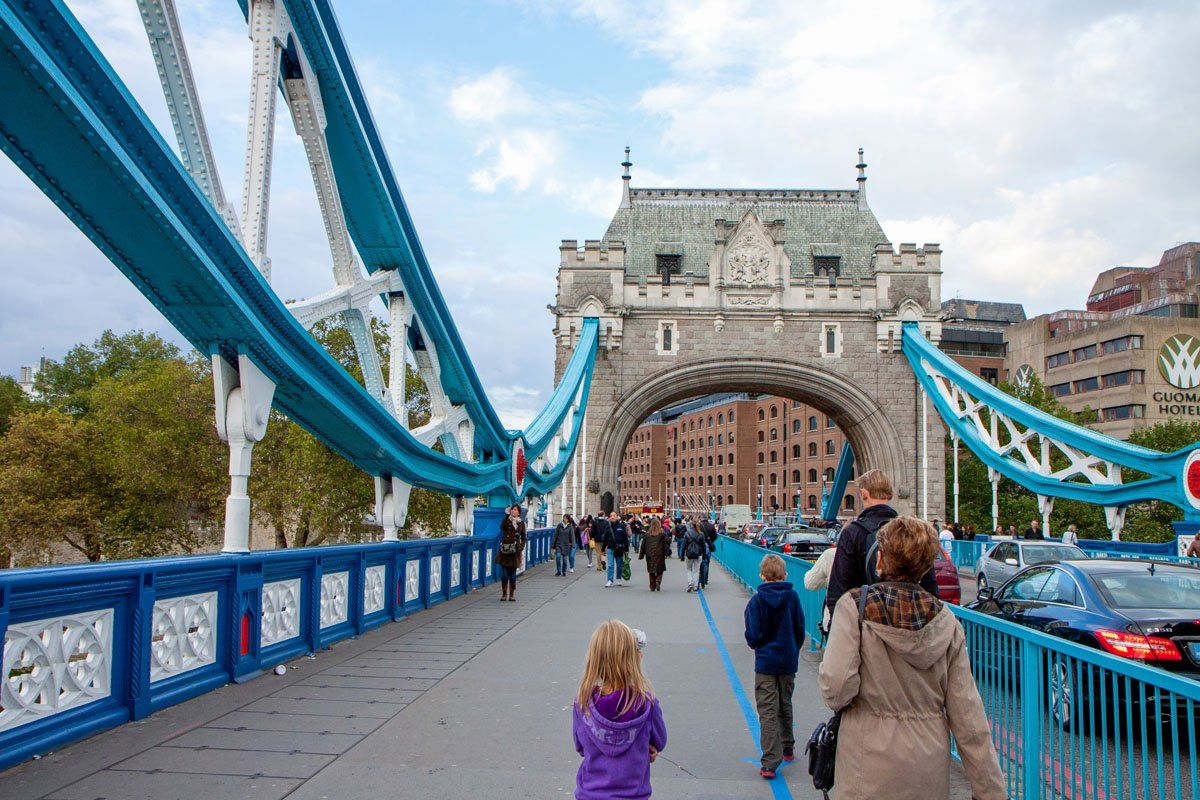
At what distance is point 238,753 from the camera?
5.42 metres

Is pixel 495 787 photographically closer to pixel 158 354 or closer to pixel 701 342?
pixel 701 342

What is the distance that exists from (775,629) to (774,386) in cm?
2883

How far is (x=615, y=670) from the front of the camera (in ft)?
11.3

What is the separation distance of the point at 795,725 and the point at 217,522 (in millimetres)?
29573

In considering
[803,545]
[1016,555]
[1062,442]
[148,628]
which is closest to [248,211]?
[148,628]

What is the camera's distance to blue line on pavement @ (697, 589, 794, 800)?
514 cm

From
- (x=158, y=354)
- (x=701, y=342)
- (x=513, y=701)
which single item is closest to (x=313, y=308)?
(x=513, y=701)

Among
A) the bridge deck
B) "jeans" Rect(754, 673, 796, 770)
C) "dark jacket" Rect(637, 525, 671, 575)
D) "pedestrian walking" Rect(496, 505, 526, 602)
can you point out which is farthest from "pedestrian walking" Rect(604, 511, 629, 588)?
"jeans" Rect(754, 673, 796, 770)

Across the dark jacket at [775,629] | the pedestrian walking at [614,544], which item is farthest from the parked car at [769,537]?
the dark jacket at [775,629]

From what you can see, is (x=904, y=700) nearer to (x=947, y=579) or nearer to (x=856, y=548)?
(x=856, y=548)

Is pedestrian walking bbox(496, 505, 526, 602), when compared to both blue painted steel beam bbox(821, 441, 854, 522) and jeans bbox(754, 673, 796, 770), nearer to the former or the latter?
jeans bbox(754, 673, 796, 770)

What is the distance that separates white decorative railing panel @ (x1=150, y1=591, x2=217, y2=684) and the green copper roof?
95.8ft

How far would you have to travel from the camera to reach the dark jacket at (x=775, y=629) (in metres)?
5.69

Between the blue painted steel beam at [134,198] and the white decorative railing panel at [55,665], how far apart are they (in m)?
2.38
